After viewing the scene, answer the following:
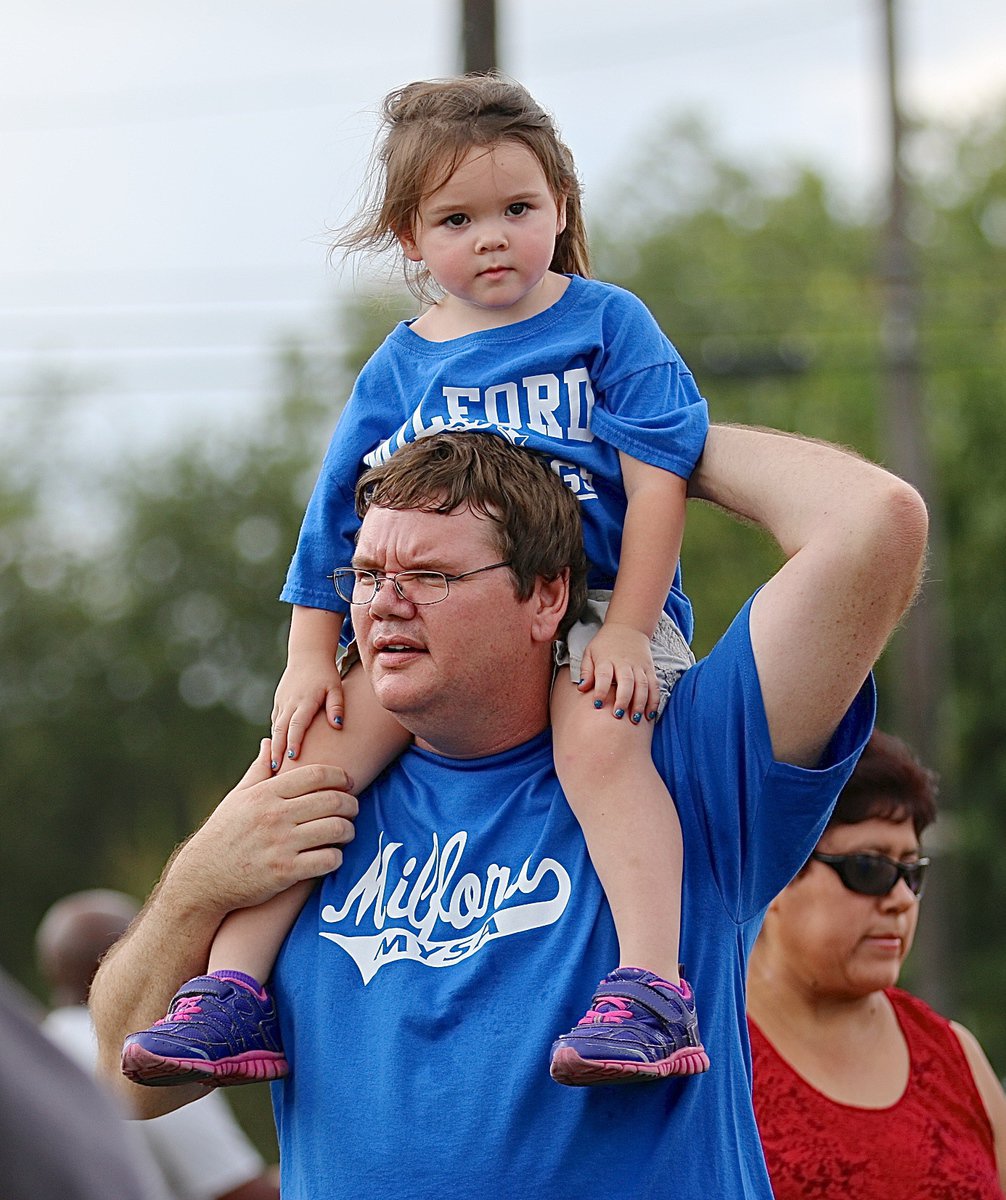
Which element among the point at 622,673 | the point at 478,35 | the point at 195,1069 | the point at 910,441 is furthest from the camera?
the point at 910,441

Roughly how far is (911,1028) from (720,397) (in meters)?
22.1

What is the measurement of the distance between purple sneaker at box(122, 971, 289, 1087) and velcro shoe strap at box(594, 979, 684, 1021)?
586 mm

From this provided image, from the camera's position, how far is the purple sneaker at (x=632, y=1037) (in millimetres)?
2482

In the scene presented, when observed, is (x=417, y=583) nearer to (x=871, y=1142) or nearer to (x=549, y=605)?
(x=549, y=605)

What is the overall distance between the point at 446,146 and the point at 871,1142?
81.3 inches

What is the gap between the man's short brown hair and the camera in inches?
114

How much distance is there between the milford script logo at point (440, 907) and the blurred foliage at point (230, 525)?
20.5m

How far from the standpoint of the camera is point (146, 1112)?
10.2ft

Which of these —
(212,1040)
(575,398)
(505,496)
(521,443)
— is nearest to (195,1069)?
(212,1040)

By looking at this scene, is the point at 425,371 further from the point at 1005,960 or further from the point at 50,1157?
the point at 1005,960

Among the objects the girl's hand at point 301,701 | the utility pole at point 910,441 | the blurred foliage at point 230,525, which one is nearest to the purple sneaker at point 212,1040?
the girl's hand at point 301,701

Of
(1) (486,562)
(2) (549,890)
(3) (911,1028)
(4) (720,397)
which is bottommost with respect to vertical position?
(4) (720,397)

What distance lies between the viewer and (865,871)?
3.81 metres

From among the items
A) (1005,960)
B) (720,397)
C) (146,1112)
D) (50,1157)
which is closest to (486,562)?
(146,1112)
